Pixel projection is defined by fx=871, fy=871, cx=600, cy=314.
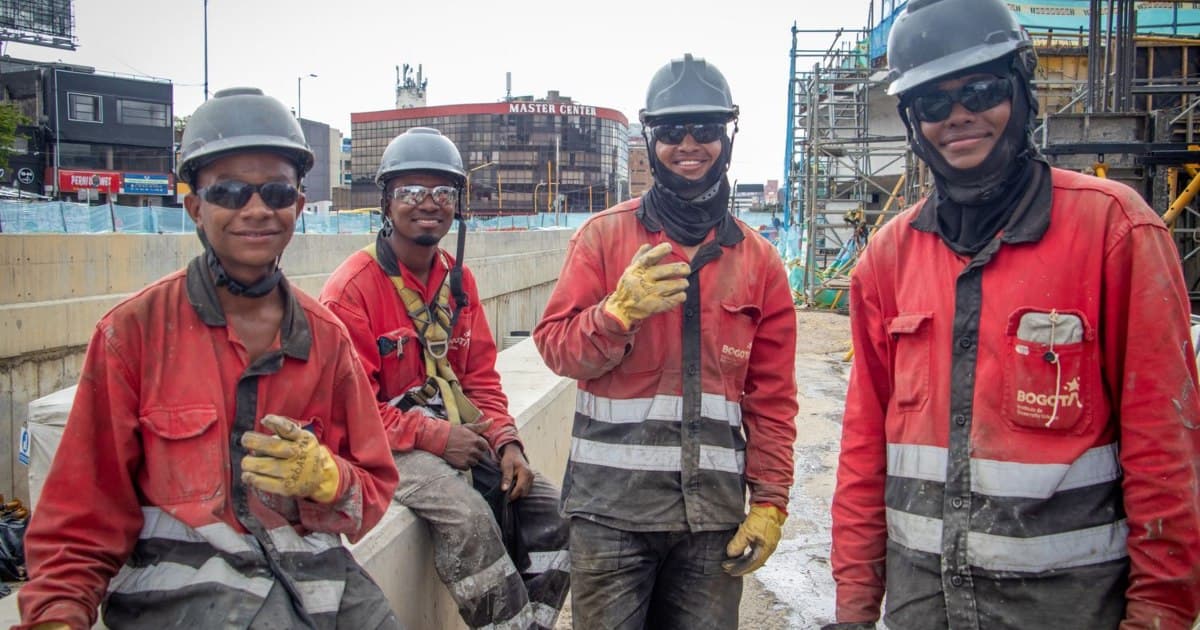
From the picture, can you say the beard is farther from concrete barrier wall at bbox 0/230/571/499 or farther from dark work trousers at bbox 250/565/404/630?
concrete barrier wall at bbox 0/230/571/499

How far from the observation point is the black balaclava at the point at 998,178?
227cm

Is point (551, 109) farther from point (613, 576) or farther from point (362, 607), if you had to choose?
point (362, 607)

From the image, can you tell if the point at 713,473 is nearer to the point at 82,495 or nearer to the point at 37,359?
the point at 82,495

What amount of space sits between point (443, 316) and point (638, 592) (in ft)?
5.60

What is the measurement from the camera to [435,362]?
401 cm

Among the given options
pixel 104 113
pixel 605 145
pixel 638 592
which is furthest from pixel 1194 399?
pixel 605 145

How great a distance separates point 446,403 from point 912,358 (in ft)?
7.36

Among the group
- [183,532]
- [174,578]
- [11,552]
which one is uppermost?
[183,532]

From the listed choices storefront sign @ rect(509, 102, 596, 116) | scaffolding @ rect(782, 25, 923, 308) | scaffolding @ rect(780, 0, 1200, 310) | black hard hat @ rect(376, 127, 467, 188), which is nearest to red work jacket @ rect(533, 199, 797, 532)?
black hard hat @ rect(376, 127, 467, 188)

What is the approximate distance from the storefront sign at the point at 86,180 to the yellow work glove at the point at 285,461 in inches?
1866

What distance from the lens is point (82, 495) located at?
2.21 meters

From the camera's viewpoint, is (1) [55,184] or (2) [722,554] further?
(1) [55,184]

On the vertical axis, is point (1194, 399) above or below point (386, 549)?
above

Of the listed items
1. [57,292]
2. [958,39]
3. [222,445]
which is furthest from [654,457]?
[57,292]
